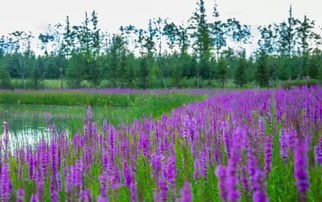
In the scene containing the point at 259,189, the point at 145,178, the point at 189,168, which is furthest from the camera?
the point at 145,178

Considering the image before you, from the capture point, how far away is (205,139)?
515cm

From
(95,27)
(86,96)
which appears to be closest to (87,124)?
(86,96)

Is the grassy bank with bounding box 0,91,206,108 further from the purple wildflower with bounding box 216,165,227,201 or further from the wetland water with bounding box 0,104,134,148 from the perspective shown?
the purple wildflower with bounding box 216,165,227,201

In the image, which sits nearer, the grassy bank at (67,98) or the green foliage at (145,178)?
the green foliage at (145,178)

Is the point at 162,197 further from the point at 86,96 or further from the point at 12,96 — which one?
the point at 12,96

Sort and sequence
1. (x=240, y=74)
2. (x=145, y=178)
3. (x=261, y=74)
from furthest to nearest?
(x=240, y=74) < (x=261, y=74) < (x=145, y=178)

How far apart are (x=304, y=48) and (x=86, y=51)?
25.5 m

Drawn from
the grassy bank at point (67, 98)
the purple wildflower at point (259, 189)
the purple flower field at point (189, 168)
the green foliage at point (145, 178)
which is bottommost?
the grassy bank at point (67, 98)

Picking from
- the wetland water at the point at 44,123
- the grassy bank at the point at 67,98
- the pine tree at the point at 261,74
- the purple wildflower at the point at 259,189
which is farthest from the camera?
the pine tree at the point at 261,74

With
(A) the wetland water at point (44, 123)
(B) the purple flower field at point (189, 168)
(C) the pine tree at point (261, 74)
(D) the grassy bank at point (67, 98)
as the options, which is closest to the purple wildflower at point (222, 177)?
(B) the purple flower field at point (189, 168)

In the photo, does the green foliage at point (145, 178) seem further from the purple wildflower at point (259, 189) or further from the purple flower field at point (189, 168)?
the purple wildflower at point (259, 189)

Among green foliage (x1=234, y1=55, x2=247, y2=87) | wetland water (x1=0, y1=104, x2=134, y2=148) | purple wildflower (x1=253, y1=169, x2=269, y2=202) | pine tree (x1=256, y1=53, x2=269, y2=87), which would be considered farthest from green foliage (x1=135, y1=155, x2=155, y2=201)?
green foliage (x1=234, y1=55, x2=247, y2=87)

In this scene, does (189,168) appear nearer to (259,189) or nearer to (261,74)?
(259,189)

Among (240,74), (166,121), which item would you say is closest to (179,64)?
(240,74)
